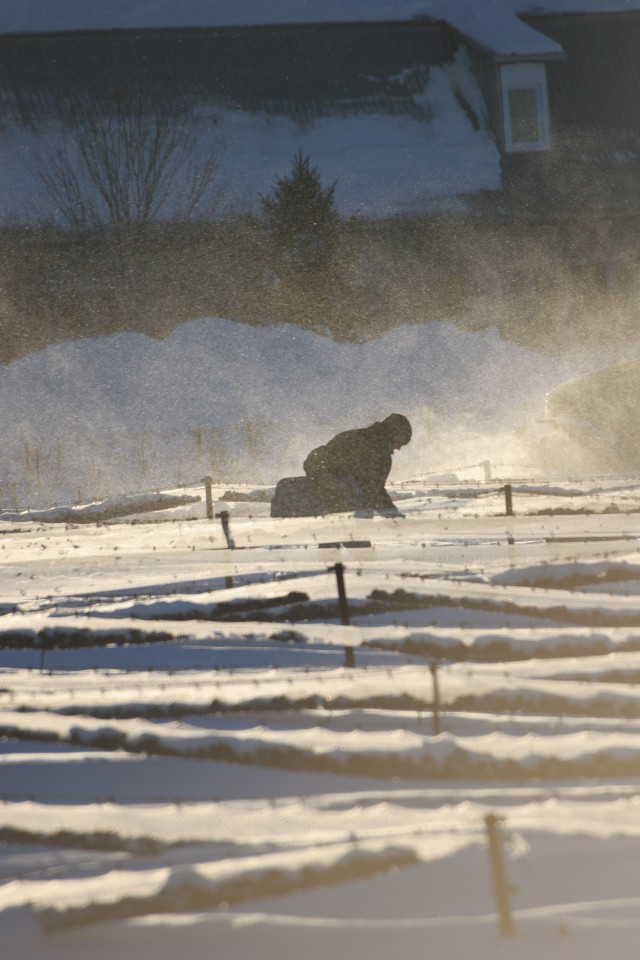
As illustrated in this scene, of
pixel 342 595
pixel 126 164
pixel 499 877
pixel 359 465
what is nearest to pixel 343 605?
pixel 342 595

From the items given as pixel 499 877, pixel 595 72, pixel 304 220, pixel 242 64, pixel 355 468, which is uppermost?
pixel 242 64

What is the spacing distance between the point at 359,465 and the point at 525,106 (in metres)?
12.0

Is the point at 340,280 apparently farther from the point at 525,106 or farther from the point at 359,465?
the point at 359,465

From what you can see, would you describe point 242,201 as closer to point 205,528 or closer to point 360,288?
point 360,288

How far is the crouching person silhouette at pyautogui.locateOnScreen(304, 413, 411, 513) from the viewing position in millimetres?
7488

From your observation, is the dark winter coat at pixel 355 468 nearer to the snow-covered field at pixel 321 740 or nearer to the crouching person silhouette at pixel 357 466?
the crouching person silhouette at pixel 357 466

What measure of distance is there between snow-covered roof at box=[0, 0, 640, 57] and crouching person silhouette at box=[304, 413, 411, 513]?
11.7 meters

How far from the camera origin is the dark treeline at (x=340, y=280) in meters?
16.1

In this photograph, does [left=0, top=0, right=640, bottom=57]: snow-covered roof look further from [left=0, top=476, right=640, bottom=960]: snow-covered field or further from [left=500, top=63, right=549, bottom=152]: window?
[left=0, top=476, right=640, bottom=960]: snow-covered field

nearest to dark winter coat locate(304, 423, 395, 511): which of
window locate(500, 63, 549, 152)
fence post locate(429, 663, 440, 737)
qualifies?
fence post locate(429, 663, 440, 737)

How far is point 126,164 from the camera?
16734 mm

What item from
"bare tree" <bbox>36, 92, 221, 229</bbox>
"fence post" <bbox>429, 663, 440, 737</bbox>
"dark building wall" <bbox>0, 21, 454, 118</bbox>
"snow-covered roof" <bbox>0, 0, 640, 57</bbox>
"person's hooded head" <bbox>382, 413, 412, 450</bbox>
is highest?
"snow-covered roof" <bbox>0, 0, 640, 57</bbox>

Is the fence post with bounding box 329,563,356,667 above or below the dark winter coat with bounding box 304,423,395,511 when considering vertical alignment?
below

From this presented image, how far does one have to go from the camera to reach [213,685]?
11.5 ft
